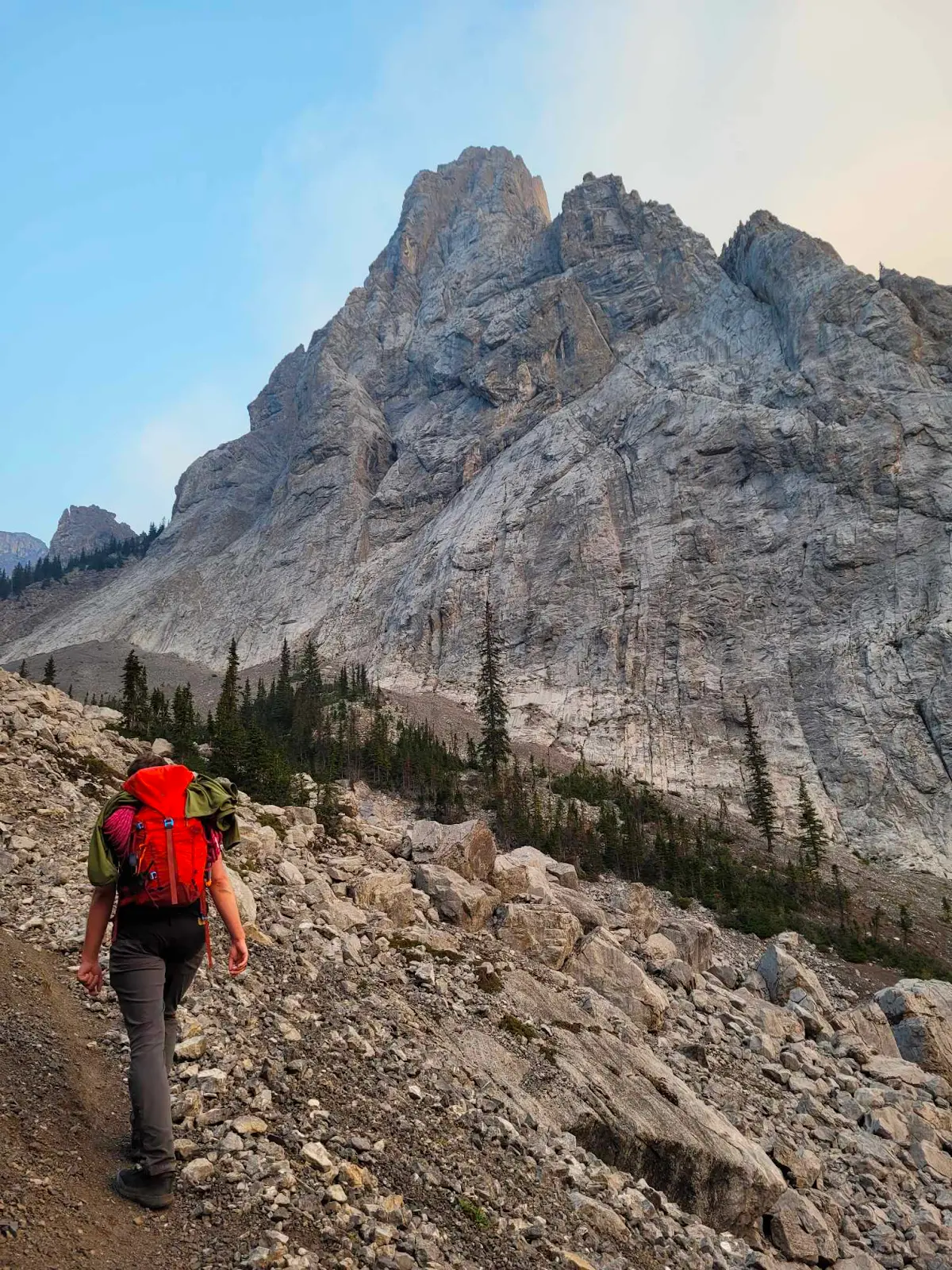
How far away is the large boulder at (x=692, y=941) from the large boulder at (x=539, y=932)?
5.91 meters

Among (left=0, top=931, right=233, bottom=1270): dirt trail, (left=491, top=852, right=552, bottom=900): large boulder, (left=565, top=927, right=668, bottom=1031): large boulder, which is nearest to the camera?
(left=0, top=931, right=233, bottom=1270): dirt trail

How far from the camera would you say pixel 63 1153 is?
6.26m

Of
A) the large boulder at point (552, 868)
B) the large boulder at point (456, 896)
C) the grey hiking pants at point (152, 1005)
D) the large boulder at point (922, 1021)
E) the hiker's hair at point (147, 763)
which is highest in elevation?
the hiker's hair at point (147, 763)

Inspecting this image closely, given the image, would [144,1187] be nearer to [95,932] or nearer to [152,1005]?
[152,1005]

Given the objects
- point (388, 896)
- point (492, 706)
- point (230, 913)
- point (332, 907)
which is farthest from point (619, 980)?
point (492, 706)

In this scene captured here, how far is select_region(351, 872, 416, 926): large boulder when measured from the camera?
1512 centimetres

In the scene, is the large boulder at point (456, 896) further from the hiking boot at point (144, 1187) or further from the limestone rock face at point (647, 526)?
the limestone rock face at point (647, 526)

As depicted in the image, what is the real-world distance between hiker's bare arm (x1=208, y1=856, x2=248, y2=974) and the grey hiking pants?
0.86 ft

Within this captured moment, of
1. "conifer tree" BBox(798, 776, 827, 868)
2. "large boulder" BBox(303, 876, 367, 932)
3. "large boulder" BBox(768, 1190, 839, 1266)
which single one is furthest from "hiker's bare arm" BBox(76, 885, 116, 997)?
"conifer tree" BBox(798, 776, 827, 868)

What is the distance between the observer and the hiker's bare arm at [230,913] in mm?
6859

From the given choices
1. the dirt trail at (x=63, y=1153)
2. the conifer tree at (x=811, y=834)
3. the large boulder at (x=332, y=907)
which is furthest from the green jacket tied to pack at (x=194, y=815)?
the conifer tree at (x=811, y=834)

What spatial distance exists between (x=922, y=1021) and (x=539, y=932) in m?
13.2

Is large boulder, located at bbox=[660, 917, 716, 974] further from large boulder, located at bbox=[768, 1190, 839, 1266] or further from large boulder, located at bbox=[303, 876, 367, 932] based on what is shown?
large boulder, located at bbox=[303, 876, 367, 932]

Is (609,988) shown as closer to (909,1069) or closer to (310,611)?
(909,1069)
